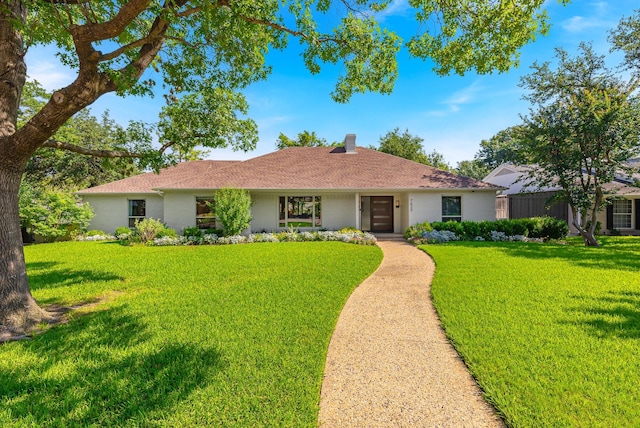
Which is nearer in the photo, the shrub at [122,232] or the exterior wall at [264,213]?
the shrub at [122,232]

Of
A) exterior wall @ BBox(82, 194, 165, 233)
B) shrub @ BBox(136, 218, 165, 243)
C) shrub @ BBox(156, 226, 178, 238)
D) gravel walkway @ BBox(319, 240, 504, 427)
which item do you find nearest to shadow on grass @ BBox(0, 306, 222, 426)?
gravel walkway @ BBox(319, 240, 504, 427)

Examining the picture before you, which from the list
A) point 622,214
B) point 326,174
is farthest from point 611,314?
point 622,214

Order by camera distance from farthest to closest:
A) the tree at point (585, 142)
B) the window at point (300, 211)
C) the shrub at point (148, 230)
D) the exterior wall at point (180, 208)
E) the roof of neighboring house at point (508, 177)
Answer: the roof of neighboring house at point (508, 177) < the window at point (300, 211) < the exterior wall at point (180, 208) < the shrub at point (148, 230) < the tree at point (585, 142)

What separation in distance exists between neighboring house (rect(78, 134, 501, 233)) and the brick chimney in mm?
1636

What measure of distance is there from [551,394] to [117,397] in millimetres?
4379

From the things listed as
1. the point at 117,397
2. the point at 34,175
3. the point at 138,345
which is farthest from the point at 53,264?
the point at 34,175

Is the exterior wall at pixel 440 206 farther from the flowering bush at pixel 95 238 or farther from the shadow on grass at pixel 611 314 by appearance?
the flowering bush at pixel 95 238

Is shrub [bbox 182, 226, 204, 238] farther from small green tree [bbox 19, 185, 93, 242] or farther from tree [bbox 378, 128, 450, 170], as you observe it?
tree [bbox 378, 128, 450, 170]

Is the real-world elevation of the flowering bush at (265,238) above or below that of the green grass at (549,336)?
above

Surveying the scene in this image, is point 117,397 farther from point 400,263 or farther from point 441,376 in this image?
point 400,263

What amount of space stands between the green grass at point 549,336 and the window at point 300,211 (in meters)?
8.89

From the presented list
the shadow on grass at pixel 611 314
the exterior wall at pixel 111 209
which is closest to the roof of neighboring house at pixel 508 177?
the shadow on grass at pixel 611 314

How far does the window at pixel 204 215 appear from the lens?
15336mm

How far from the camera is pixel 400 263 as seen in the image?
9.20m
